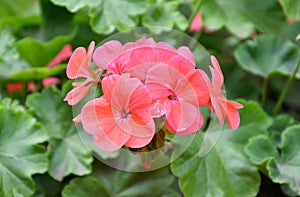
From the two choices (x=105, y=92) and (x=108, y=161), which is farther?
(x=108, y=161)

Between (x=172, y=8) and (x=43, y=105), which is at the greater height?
(x=172, y=8)

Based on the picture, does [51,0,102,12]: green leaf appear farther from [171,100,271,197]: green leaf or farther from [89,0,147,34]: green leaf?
[171,100,271,197]: green leaf

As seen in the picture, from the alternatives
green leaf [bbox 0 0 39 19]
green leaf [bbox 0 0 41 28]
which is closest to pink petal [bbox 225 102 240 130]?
green leaf [bbox 0 0 41 28]

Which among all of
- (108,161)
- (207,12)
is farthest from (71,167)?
(207,12)

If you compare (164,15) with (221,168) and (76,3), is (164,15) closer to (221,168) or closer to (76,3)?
(76,3)

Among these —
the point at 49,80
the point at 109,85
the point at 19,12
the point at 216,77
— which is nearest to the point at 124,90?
the point at 109,85

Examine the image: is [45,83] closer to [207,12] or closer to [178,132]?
[207,12]

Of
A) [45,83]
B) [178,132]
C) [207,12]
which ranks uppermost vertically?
[178,132]
